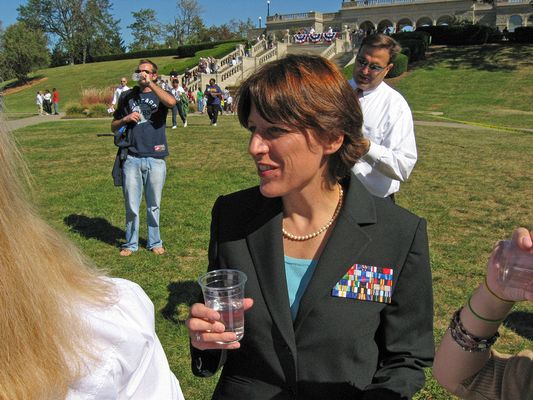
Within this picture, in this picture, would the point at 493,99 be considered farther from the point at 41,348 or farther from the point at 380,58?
the point at 41,348

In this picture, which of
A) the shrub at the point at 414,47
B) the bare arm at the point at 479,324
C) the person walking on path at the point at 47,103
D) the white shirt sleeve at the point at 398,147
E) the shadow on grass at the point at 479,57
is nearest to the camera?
the bare arm at the point at 479,324

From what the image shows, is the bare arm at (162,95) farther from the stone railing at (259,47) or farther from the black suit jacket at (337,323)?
the stone railing at (259,47)

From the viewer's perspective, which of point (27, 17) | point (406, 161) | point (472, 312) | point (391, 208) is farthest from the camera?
point (27, 17)

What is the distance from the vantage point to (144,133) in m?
5.65

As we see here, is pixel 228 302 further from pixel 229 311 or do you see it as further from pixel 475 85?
pixel 475 85

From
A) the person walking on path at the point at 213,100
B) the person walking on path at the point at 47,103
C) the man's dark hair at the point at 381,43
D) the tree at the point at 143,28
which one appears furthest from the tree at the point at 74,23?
the man's dark hair at the point at 381,43

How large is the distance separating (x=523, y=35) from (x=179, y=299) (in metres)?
47.9

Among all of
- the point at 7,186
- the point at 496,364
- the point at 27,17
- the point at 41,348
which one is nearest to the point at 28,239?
the point at 7,186

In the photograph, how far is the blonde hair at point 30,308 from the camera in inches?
40.2

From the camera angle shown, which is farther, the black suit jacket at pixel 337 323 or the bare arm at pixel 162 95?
the bare arm at pixel 162 95

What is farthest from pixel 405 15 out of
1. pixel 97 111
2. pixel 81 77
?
pixel 97 111

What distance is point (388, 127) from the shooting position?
3.85 meters

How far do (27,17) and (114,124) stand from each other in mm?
101257

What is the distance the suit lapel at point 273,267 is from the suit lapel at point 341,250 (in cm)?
6
